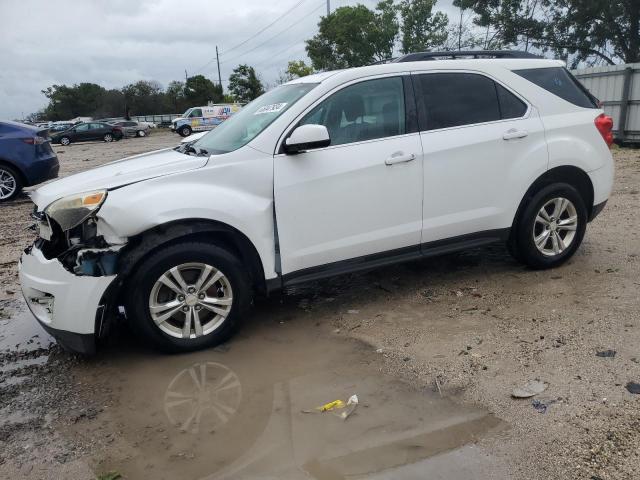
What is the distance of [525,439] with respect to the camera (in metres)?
2.68

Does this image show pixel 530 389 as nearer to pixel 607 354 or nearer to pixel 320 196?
A: pixel 607 354

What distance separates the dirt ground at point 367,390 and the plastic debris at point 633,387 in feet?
0.12

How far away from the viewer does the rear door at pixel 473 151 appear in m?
4.28

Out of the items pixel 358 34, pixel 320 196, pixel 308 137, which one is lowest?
pixel 320 196

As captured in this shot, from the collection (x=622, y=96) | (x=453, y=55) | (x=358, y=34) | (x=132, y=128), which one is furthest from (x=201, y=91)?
(x=453, y=55)

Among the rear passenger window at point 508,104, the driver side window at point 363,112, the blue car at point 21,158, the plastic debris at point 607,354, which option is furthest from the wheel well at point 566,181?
the blue car at point 21,158

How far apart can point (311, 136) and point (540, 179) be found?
2204 millimetres

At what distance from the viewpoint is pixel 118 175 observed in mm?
3705

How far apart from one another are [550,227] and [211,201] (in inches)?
119

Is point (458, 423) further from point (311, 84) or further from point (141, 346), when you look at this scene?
point (311, 84)

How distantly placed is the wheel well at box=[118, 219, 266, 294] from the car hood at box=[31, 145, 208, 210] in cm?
37

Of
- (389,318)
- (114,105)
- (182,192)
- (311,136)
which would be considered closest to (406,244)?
(389,318)

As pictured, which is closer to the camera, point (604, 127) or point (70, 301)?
point (70, 301)

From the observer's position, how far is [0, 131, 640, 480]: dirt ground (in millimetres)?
2621
